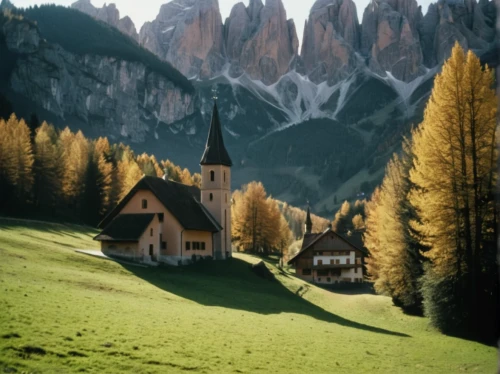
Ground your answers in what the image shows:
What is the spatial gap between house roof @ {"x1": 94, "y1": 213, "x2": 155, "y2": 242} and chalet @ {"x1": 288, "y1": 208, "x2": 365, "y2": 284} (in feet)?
126

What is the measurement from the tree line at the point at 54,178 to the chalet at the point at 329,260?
27.7 metres

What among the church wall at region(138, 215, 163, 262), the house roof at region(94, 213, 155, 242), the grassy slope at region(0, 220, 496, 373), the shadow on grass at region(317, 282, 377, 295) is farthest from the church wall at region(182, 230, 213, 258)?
the shadow on grass at region(317, 282, 377, 295)

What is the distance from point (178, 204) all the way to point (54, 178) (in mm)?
27840

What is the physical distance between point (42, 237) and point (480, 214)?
38900mm

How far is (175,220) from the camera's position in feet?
191

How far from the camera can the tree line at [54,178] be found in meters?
71.7

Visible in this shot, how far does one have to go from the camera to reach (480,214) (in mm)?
30922

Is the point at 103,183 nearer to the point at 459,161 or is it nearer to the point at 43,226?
the point at 43,226

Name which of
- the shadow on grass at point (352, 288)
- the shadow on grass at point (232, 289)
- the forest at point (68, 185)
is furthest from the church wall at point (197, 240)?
the shadow on grass at point (352, 288)

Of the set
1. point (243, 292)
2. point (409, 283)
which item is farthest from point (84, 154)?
point (409, 283)

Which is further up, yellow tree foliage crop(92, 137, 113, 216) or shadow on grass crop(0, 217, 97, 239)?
yellow tree foliage crop(92, 137, 113, 216)

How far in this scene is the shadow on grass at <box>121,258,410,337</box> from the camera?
38812mm

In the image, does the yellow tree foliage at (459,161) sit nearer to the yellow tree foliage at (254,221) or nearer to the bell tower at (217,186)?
the bell tower at (217,186)

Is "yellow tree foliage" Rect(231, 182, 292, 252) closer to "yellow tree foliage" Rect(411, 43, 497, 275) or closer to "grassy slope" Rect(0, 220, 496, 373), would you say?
"grassy slope" Rect(0, 220, 496, 373)
